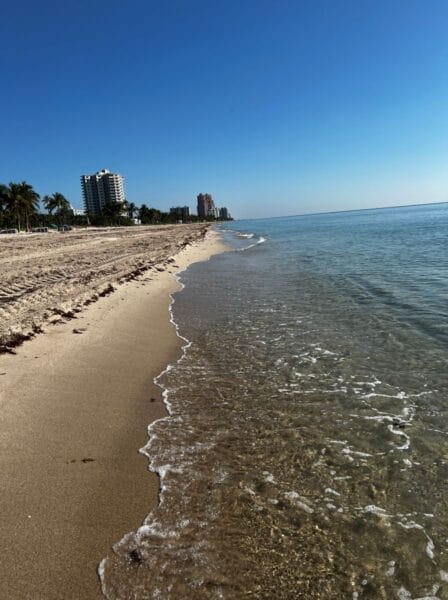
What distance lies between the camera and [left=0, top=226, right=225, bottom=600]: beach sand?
317cm

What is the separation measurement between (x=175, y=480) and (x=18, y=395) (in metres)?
3.08

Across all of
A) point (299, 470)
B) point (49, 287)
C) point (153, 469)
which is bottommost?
point (299, 470)

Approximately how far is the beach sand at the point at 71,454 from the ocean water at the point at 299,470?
269mm

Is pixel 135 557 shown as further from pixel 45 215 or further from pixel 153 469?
pixel 45 215

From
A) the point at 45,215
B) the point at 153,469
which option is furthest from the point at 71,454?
the point at 45,215

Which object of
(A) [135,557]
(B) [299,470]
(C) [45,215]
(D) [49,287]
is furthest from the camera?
(C) [45,215]

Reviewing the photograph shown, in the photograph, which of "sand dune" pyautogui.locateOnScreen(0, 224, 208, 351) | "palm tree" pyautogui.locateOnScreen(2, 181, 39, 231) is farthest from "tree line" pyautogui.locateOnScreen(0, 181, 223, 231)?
"sand dune" pyautogui.locateOnScreen(0, 224, 208, 351)

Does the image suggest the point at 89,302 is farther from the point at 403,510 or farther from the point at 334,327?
the point at 403,510

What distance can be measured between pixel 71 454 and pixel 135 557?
172 cm

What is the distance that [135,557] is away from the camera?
129 inches

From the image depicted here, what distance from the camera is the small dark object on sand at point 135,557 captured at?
3.24m

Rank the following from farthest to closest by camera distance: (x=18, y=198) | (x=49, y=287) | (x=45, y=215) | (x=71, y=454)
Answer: (x=45, y=215)
(x=18, y=198)
(x=49, y=287)
(x=71, y=454)

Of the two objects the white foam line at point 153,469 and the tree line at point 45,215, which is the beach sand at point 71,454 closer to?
the white foam line at point 153,469

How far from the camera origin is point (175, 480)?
430cm
